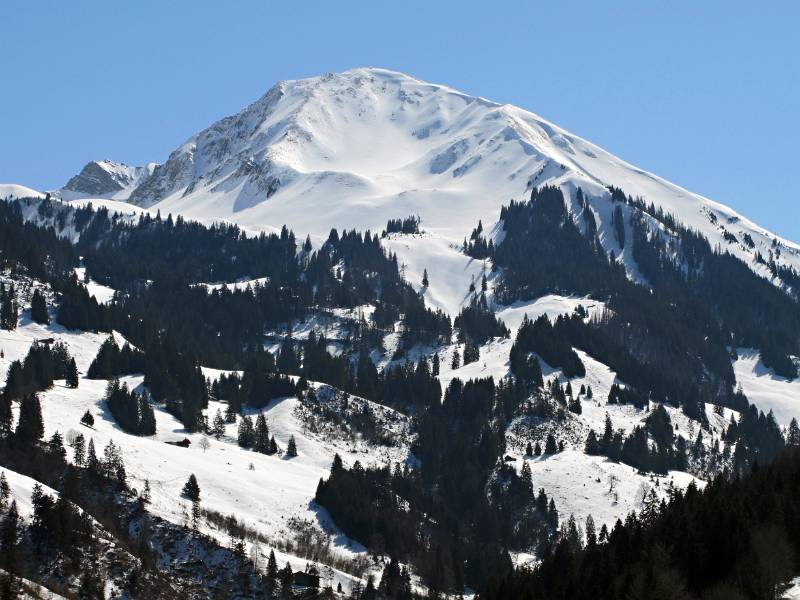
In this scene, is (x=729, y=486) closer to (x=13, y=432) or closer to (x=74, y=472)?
(x=74, y=472)

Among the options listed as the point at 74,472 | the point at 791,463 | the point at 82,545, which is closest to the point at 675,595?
the point at 791,463

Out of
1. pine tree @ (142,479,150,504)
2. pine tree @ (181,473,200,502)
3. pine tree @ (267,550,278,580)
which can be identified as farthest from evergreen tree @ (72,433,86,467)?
pine tree @ (267,550,278,580)

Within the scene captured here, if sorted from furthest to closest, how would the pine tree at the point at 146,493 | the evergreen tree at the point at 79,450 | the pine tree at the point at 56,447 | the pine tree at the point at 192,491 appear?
the pine tree at the point at 192,491, the pine tree at the point at 56,447, the evergreen tree at the point at 79,450, the pine tree at the point at 146,493

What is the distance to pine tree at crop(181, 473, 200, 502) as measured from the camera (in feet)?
645

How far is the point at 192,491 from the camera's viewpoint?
197375 mm

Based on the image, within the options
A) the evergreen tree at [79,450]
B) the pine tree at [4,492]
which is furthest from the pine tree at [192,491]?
the pine tree at [4,492]

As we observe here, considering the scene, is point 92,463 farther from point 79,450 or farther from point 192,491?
point 192,491

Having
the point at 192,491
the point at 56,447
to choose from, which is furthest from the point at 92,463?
the point at 192,491

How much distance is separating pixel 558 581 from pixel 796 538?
29695 mm

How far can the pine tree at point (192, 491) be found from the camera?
197 metres

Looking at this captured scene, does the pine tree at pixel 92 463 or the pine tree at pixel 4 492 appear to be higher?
the pine tree at pixel 92 463

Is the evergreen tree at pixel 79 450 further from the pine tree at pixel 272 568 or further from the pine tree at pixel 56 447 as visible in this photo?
the pine tree at pixel 272 568

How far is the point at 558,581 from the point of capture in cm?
14338

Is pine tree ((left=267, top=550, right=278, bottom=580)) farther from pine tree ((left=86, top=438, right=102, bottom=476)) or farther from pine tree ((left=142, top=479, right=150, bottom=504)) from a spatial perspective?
pine tree ((left=86, top=438, right=102, bottom=476))
